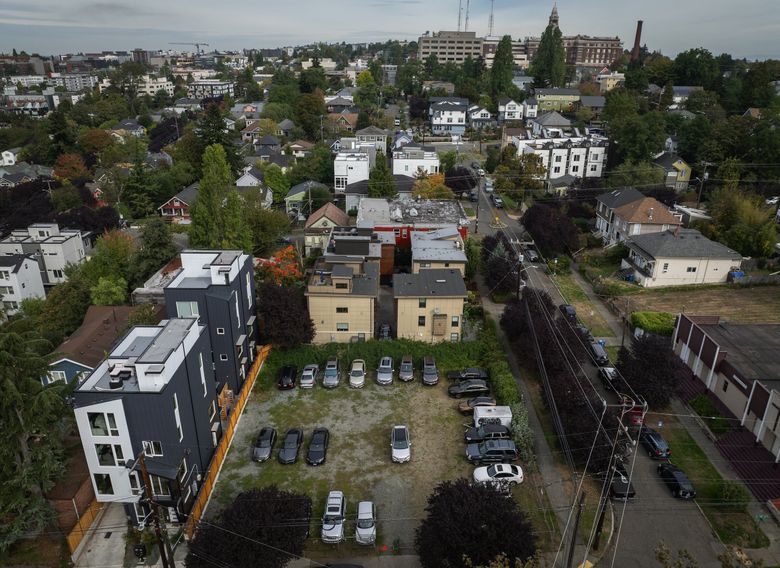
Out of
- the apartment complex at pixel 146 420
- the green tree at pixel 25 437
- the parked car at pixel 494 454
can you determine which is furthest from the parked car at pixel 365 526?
the green tree at pixel 25 437

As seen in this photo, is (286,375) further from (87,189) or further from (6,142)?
(6,142)

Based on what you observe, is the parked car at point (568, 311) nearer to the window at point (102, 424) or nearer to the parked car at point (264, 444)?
the parked car at point (264, 444)

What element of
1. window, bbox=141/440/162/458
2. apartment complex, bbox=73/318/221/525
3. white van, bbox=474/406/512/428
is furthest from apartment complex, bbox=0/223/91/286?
white van, bbox=474/406/512/428

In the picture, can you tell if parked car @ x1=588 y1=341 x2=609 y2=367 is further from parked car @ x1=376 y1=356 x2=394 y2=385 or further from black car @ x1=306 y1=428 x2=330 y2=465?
black car @ x1=306 y1=428 x2=330 y2=465

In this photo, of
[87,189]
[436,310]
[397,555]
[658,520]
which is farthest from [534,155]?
[87,189]

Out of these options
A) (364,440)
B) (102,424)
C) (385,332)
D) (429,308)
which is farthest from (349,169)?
(102,424)

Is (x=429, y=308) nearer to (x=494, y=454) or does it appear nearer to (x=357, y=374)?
(x=357, y=374)
